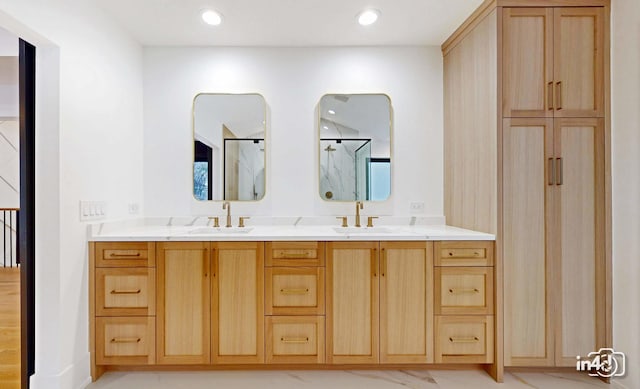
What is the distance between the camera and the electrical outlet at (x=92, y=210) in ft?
6.83

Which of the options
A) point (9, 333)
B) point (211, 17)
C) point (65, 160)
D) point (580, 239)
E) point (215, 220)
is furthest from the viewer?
point (9, 333)

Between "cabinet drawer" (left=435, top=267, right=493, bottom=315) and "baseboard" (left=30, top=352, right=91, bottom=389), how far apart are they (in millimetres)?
2156

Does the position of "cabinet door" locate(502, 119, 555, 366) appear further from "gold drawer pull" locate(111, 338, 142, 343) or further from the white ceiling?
"gold drawer pull" locate(111, 338, 142, 343)

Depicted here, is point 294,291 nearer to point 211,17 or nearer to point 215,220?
point 215,220

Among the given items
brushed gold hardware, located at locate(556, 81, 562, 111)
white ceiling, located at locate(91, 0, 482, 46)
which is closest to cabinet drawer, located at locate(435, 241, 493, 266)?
brushed gold hardware, located at locate(556, 81, 562, 111)

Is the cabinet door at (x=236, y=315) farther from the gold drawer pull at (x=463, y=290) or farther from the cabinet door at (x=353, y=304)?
the gold drawer pull at (x=463, y=290)

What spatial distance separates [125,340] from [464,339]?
209 cm

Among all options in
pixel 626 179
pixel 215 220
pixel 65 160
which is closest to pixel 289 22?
pixel 215 220

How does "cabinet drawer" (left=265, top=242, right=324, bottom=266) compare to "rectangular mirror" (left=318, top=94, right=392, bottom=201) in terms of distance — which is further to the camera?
"rectangular mirror" (left=318, top=94, right=392, bottom=201)

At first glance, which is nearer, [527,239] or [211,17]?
[527,239]

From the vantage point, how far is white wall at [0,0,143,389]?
1876 mm

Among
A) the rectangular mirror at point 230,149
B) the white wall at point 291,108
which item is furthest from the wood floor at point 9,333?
the rectangular mirror at point 230,149

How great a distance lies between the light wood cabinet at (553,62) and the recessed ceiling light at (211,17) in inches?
72.1

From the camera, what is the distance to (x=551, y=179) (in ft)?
7.05
